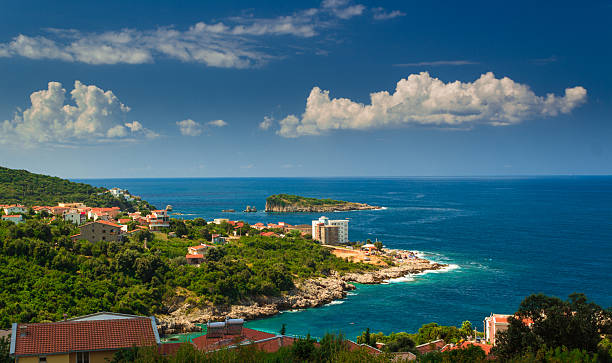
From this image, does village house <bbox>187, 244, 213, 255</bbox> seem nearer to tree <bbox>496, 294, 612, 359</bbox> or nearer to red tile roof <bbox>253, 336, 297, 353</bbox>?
red tile roof <bbox>253, 336, 297, 353</bbox>

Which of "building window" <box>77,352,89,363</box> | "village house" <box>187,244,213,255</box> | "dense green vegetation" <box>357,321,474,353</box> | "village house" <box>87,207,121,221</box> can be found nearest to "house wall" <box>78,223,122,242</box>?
"village house" <box>187,244,213,255</box>

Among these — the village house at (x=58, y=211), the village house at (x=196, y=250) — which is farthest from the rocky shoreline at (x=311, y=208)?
the village house at (x=196, y=250)

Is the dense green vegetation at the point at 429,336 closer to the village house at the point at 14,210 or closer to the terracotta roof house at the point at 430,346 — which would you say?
the terracotta roof house at the point at 430,346

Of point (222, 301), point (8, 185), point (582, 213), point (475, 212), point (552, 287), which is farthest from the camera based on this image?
point (475, 212)

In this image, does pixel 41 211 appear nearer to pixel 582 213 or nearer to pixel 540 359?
pixel 540 359

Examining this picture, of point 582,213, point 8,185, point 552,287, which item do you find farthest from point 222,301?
point 582,213
